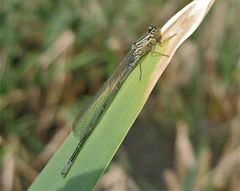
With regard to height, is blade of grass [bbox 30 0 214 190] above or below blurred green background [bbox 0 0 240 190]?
above

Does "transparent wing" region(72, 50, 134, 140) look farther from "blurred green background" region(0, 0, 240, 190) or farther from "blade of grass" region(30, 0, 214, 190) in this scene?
"blurred green background" region(0, 0, 240, 190)

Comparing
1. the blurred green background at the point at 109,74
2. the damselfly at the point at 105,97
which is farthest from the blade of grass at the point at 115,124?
the blurred green background at the point at 109,74

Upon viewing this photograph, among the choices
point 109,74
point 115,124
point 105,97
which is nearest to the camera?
point 115,124

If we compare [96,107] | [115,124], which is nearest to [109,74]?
[96,107]

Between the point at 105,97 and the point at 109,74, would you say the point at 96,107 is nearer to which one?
the point at 105,97

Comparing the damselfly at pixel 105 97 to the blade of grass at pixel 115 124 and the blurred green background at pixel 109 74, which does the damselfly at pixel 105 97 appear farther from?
the blurred green background at pixel 109 74

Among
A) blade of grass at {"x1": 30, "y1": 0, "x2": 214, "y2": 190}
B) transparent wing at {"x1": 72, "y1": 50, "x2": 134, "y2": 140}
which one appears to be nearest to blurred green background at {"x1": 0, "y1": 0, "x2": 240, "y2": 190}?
transparent wing at {"x1": 72, "y1": 50, "x2": 134, "y2": 140}

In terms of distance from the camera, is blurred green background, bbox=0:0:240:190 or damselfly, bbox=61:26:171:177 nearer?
damselfly, bbox=61:26:171:177
